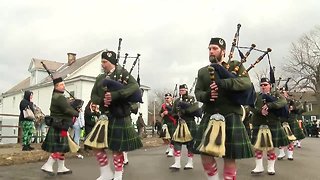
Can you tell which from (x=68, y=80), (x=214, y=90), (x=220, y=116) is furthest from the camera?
(x=68, y=80)

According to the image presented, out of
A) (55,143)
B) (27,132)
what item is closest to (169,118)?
(55,143)

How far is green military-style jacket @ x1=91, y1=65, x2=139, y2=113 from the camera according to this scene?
5.50 meters

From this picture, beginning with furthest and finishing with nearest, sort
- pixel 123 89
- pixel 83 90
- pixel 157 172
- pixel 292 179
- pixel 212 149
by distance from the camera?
pixel 83 90
pixel 157 172
pixel 292 179
pixel 123 89
pixel 212 149

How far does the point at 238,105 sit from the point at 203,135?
54 centimetres

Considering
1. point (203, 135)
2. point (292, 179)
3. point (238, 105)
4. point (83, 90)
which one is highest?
point (83, 90)

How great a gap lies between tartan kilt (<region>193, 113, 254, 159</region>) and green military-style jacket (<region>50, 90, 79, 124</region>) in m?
3.36

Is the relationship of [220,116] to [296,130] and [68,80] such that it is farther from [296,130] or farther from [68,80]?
[68,80]

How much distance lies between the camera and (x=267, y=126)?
299 inches

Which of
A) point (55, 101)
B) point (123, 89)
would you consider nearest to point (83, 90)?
point (55, 101)

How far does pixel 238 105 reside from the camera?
14.5 ft

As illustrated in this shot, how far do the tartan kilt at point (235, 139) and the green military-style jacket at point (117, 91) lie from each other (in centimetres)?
153

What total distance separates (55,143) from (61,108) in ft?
2.15

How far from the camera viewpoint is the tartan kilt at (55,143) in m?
6.96

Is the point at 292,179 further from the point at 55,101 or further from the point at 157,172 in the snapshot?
the point at 55,101
